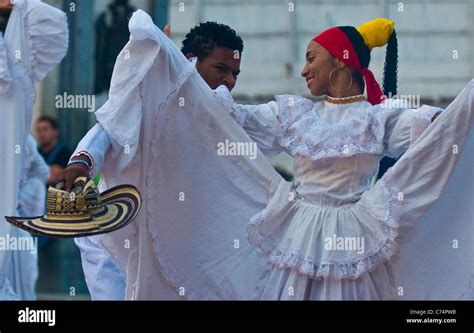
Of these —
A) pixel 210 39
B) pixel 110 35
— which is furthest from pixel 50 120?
pixel 210 39

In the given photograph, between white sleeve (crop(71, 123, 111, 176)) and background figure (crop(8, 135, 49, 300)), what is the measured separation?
1.26 m

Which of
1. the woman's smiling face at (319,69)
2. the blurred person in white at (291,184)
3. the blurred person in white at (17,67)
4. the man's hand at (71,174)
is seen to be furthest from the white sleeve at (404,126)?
the blurred person in white at (17,67)

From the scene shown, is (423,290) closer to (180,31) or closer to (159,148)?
(159,148)

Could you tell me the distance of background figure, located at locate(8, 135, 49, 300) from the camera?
703cm

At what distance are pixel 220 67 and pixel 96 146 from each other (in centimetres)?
78

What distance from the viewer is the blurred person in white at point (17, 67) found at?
6441mm

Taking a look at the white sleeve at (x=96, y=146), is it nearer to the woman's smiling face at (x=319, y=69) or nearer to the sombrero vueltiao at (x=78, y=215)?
the sombrero vueltiao at (x=78, y=215)

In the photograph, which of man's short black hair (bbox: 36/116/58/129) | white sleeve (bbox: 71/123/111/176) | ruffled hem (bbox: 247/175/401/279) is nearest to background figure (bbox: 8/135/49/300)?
man's short black hair (bbox: 36/116/58/129)

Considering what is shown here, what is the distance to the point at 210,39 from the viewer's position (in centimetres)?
613

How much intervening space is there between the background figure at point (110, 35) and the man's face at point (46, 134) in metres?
0.38

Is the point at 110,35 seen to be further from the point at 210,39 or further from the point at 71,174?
the point at 71,174

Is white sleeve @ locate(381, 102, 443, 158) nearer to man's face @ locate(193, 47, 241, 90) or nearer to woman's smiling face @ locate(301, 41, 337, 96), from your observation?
woman's smiling face @ locate(301, 41, 337, 96)

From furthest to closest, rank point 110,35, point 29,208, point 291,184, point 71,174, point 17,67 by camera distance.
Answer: point 110,35, point 29,208, point 17,67, point 291,184, point 71,174

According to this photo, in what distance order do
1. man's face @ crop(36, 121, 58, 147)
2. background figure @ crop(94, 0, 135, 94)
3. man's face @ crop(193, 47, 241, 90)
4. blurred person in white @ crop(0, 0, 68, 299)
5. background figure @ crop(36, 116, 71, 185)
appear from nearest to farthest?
man's face @ crop(193, 47, 241, 90) < blurred person in white @ crop(0, 0, 68, 299) < background figure @ crop(36, 116, 71, 185) < man's face @ crop(36, 121, 58, 147) < background figure @ crop(94, 0, 135, 94)
